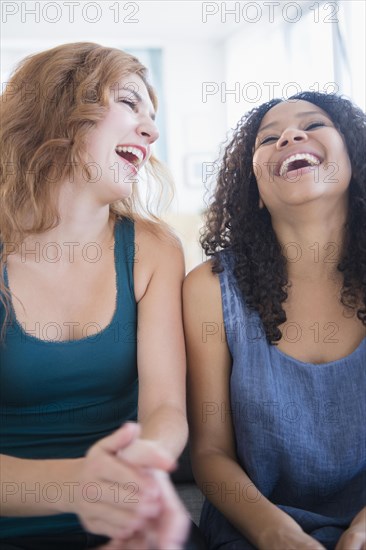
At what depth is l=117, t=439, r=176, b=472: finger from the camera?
87 cm

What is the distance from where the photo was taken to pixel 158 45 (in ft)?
22.3

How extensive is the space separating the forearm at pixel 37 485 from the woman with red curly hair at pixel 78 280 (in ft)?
0.39

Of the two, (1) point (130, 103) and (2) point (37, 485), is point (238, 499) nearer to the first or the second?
(2) point (37, 485)

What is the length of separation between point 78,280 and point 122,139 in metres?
0.33

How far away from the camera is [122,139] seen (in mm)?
1399

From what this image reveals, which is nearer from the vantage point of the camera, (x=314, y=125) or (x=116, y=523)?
(x=116, y=523)

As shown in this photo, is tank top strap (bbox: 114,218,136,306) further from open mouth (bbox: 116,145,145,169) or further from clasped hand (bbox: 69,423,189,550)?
clasped hand (bbox: 69,423,189,550)

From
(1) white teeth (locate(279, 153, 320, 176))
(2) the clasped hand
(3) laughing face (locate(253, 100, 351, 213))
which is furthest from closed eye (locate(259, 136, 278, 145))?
(2) the clasped hand

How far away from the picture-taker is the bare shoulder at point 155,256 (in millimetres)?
1398

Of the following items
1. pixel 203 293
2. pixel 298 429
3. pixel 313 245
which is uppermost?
pixel 313 245

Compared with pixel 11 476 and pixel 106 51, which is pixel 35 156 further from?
pixel 11 476

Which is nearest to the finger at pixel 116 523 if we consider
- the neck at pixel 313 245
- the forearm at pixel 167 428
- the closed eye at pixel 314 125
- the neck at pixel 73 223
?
the forearm at pixel 167 428

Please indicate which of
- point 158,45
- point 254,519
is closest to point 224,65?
point 158,45

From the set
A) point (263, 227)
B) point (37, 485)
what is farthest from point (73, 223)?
point (37, 485)
